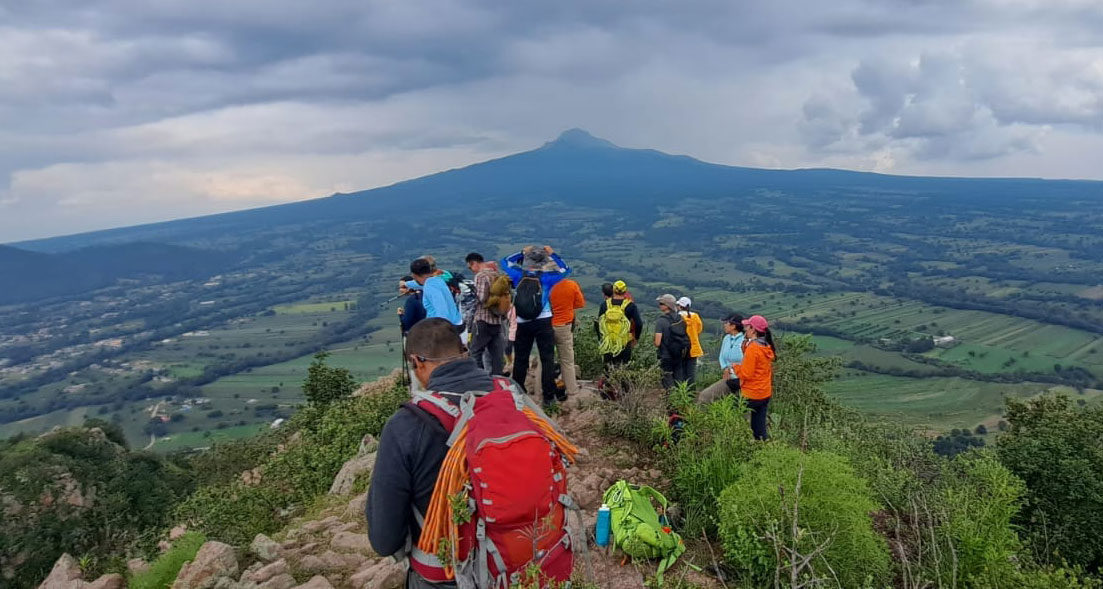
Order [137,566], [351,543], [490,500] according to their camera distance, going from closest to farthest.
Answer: [490,500]
[351,543]
[137,566]

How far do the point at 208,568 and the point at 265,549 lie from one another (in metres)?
0.46

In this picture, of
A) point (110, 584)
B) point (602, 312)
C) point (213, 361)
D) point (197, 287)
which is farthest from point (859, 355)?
point (197, 287)

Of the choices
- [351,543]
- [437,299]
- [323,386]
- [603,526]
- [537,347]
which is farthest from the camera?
[323,386]

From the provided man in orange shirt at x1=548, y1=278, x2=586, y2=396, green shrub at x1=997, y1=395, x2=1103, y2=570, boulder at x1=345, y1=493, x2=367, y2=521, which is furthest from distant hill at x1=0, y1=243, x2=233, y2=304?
green shrub at x1=997, y1=395, x2=1103, y2=570

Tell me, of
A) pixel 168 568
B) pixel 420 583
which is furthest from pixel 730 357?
pixel 168 568

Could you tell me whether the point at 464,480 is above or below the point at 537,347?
above

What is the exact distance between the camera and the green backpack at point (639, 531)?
4.14 meters

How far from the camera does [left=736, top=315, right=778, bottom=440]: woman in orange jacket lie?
20.4 feet

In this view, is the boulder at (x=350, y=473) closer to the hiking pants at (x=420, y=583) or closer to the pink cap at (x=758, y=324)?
the hiking pants at (x=420, y=583)

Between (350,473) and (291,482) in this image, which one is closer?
(350,473)

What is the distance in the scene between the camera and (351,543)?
4.79 m

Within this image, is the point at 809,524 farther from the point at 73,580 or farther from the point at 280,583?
the point at 73,580

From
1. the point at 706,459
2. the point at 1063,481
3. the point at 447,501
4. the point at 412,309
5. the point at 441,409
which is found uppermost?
the point at 441,409

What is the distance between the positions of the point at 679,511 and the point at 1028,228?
175285 millimetres
